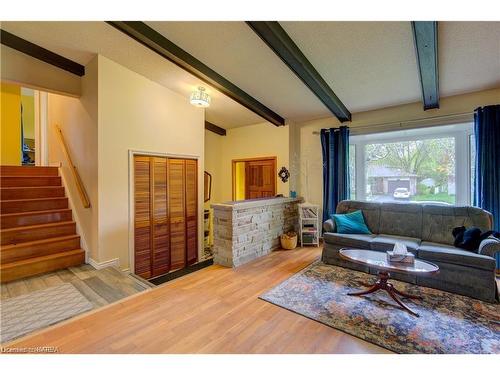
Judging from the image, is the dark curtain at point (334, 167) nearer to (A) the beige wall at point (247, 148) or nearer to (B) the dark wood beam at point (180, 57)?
(A) the beige wall at point (247, 148)

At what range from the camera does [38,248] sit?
316 centimetres

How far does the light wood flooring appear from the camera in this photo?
2.53m

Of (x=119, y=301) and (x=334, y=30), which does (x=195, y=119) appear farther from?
(x=119, y=301)

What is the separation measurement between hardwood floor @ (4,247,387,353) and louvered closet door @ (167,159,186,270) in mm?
1492

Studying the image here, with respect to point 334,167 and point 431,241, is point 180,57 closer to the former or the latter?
point 334,167

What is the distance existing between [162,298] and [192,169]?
8.24ft

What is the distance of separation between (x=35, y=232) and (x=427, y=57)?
527cm

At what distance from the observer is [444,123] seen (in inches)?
139

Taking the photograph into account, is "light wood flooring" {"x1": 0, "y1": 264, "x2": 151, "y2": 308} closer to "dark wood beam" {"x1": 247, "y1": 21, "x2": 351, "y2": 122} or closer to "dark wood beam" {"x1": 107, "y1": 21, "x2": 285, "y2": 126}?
"dark wood beam" {"x1": 107, "y1": 21, "x2": 285, "y2": 126}

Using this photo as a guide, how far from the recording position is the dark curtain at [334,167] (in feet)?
14.1

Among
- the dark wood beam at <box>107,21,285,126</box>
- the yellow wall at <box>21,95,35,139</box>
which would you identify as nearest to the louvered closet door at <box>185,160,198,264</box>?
the dark wood beam at <box>107,21,285,126</box>

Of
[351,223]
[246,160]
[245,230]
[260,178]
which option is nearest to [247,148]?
[246,160]

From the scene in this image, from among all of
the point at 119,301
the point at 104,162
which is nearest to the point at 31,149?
the point at 104,162
